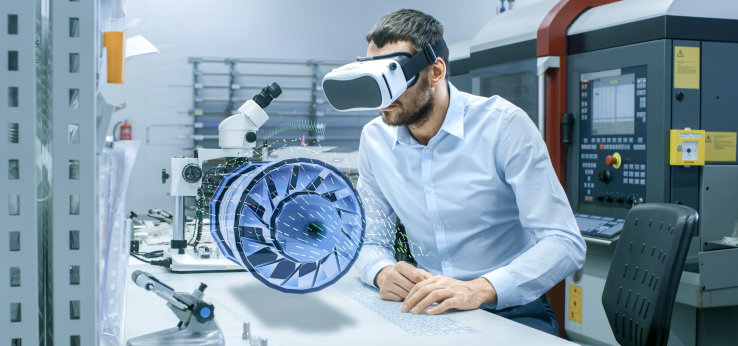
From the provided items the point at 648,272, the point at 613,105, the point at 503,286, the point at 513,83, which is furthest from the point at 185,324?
the point at 513,83

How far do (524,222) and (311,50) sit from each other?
4.37 m

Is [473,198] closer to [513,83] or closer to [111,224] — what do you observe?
[111,224]

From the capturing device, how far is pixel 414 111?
67.5 inches

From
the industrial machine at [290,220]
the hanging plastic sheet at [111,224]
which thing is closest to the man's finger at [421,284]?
the industrial machine at [290,220]

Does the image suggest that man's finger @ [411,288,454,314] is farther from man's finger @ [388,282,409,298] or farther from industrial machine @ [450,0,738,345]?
industrial machine @ [450,0,738,345]

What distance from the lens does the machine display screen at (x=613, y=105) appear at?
292cm

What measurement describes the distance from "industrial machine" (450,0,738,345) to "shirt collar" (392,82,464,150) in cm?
127

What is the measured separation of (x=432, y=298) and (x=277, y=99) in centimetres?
461

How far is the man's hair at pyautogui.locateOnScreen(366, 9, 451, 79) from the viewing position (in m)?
1.57

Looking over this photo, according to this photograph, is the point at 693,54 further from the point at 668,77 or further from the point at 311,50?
the point at 311,50
